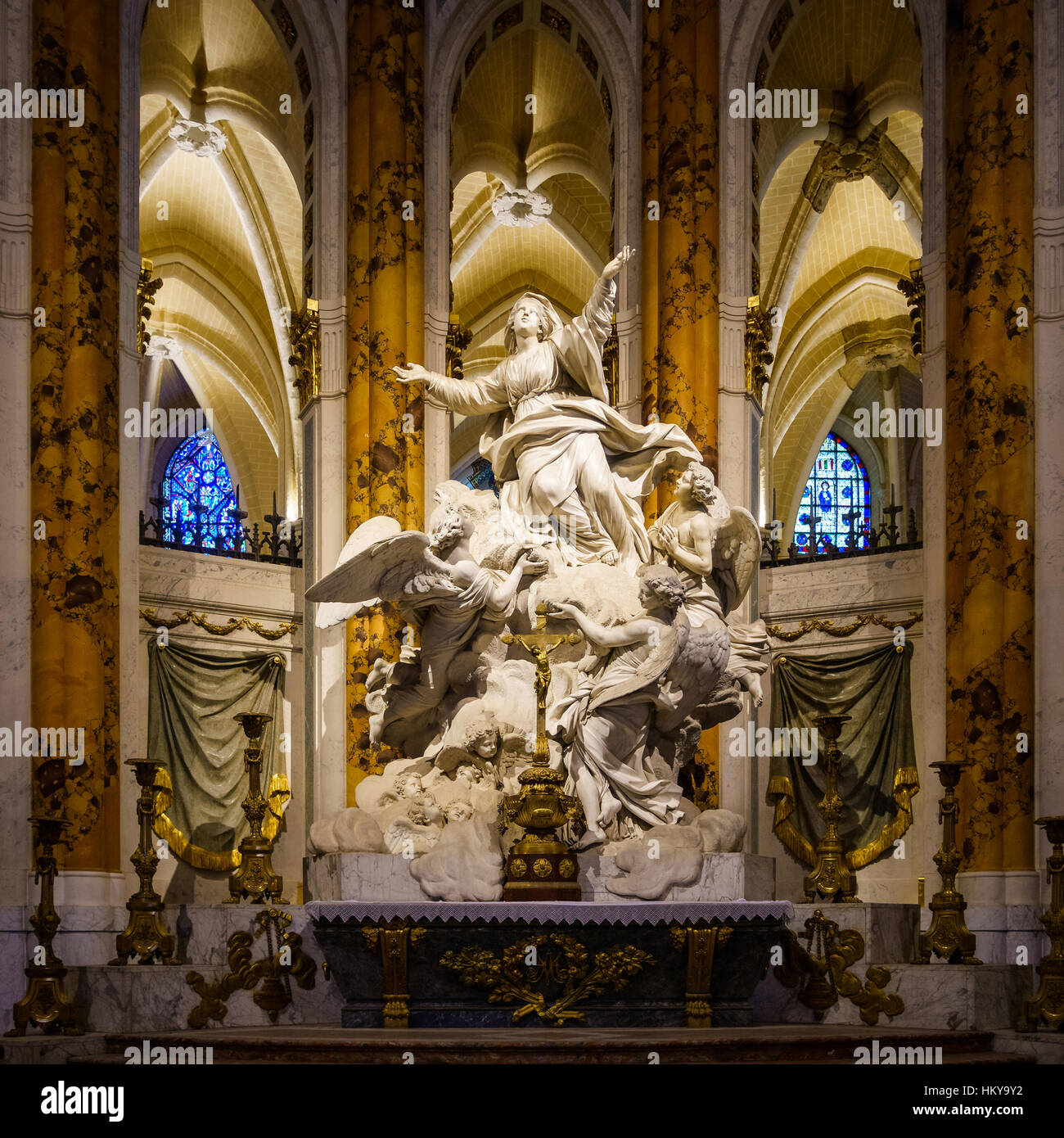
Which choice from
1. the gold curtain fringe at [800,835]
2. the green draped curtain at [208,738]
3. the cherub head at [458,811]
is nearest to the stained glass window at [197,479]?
the green draped curtain at [208,738]

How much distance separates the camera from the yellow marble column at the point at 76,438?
1330 centimetres

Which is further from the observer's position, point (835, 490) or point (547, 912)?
point (835, 490)

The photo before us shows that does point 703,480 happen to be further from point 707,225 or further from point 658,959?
point 707,225

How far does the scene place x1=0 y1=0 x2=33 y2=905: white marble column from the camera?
1298 cm

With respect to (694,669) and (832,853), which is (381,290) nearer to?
(694,669)

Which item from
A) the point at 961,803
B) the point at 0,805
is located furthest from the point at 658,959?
the point at 0,805

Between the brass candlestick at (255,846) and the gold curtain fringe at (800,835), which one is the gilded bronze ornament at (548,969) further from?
the gold curtain fringe at (800,835)

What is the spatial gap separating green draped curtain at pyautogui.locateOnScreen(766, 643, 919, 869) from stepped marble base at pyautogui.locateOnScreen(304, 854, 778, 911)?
520 cm

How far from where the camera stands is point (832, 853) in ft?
41.2

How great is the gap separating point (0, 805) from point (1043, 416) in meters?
7.67

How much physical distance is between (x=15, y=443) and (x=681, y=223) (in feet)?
18.4

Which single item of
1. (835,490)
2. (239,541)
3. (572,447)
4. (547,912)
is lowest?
(547,912)

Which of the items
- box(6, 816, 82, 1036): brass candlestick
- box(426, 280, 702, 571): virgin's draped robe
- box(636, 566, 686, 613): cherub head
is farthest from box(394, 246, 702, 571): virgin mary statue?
box(6, 816, 82, 1036): brass candlestick

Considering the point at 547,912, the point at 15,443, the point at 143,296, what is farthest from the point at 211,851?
the point at 547,912
